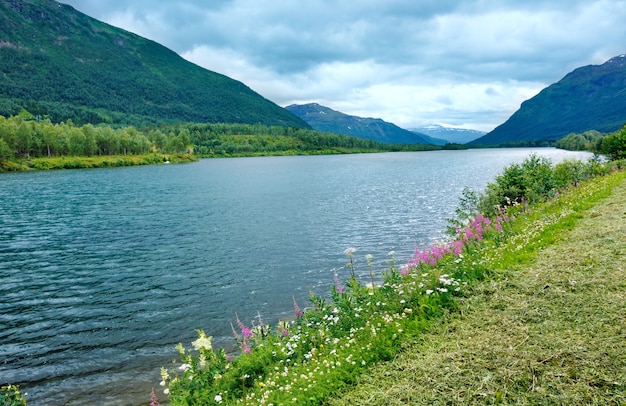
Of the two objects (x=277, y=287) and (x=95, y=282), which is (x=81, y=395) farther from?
(x=95, y=282)

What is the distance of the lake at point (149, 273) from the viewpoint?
49.3 feet

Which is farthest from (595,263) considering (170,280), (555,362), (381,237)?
(381,237)

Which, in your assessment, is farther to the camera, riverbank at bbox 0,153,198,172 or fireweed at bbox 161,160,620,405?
riverbank at bbox 0,153,198,172

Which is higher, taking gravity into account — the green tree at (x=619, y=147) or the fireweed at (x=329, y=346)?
the green tree at (x=619, y=147)

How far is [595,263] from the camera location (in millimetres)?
10633

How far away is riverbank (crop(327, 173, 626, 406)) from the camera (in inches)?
258

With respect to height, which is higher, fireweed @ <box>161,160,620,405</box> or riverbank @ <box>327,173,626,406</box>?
riverbank @ <box>327,173,626,406</box>

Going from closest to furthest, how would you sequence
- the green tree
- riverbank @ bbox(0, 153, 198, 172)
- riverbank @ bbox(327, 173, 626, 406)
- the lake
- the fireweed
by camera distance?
1. riverbank @ bbox(327, 173, 626, 406)
2. the fireweed
3. the lake
4. the green tree
5. riverbank @ bbox(0, 153, 198, 172)

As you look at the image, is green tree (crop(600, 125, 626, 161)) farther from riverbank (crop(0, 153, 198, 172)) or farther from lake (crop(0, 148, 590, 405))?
riverbank (crop(0, 153, 198, 172))

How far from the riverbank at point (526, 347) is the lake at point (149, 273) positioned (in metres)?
9.31

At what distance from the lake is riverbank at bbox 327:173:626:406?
931 cm

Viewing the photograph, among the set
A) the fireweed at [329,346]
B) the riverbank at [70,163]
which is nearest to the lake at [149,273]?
the fireweed at [329,346]

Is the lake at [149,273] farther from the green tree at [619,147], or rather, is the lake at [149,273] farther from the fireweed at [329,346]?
the green tree at [619,147]

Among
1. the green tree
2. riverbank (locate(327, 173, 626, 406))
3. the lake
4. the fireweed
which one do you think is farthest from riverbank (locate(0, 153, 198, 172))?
the green tree
